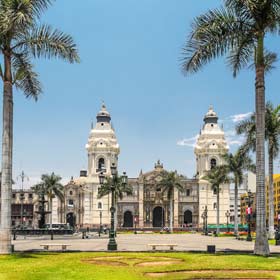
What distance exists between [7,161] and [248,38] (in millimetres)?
11239

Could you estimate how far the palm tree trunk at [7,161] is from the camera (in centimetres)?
1995

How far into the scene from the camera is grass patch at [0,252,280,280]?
14.4 m

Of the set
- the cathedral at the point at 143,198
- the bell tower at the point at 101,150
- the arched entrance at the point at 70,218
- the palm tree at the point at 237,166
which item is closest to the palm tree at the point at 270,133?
the palm tree at the point at 237,166

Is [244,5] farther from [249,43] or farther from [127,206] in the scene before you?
[127,206]

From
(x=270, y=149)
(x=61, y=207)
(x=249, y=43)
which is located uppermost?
(x=249, y=43)

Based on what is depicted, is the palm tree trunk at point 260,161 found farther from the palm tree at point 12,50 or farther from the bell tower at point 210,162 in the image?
the bell tower at point 210,162

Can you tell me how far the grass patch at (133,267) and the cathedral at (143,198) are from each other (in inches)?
3129

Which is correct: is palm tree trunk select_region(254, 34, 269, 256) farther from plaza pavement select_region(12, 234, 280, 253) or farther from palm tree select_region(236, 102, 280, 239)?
palm tree select_region(236, 102, 280, 239)

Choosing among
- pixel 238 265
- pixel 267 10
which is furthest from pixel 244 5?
pixel 238 265

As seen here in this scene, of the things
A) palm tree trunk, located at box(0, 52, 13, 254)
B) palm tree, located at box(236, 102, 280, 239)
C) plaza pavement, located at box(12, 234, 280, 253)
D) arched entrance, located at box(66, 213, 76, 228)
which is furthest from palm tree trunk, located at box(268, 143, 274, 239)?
arched entrance, located at box(66, 213, 76, 228)

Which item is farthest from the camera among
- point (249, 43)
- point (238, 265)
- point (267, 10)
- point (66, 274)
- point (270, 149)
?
point (270, 149)

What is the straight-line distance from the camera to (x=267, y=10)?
20094mm

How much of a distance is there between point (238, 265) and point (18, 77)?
41.3 feet

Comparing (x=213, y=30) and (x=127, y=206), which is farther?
(x=127, y=206)
